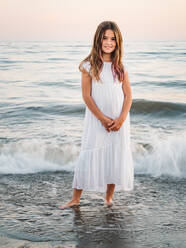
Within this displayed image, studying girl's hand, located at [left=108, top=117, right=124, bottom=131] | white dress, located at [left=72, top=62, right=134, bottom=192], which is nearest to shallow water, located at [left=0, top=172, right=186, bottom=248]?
white dress, located at [left=72, top=62, right=134, bottom=192]

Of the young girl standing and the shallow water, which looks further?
the young girl standing

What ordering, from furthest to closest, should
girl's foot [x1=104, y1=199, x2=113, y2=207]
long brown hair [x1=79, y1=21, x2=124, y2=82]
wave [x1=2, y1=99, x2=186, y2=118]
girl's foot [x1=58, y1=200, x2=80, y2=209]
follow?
wave [x1=2, y1=99, x2=186, y2=118]
girl's foot [x1=104, y1=199, x2=113, y2=207]
girl's foot [x1=58, y1=200, x2=80, y2=209]
long brown hair [x1=79, y1=21, x2=124, y2=82]

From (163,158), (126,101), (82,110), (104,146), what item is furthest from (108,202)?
(82,110)

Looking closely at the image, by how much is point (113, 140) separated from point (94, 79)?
60 cm

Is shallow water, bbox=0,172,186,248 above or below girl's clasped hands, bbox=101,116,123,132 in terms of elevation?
below

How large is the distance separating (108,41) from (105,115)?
2.20 ft

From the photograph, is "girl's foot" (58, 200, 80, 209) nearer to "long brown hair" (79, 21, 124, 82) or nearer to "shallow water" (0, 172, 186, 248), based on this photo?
"shallow water" (0, 172, 186, 248)

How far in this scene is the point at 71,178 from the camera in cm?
471

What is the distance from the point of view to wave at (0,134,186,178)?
16.7 feet

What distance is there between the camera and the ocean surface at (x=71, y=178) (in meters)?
2.93

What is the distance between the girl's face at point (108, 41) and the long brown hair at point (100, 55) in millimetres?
27

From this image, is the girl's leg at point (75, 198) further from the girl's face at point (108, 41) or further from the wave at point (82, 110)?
the wave at point (82, 110)

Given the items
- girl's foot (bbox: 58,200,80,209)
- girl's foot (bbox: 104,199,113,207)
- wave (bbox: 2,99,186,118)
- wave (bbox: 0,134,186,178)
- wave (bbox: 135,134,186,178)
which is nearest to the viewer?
girl's foot (bbox: 58,200,80,209)

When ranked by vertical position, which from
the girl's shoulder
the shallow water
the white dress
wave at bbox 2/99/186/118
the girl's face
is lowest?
the shallow water
